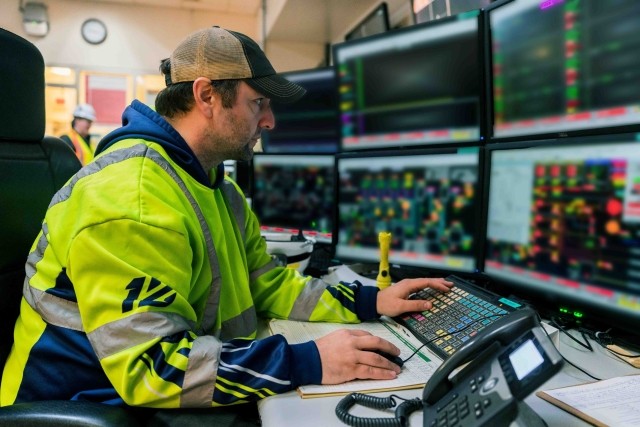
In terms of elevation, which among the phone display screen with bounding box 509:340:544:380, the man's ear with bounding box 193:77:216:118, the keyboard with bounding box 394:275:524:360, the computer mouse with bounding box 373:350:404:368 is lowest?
the computer mouse with bounding box 373:350:404:368

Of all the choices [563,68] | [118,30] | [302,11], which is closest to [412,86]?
[563,68]

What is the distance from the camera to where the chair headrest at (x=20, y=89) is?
92cm

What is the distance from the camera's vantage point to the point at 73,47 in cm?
492

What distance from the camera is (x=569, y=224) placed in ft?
3.10

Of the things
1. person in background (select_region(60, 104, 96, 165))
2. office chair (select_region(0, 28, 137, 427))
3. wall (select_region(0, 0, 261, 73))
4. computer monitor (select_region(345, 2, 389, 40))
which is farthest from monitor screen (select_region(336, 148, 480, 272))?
wall (select_region(0, 0, 261, 73))

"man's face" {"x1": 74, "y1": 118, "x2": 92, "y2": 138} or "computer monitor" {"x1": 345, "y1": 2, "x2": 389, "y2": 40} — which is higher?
"computer monitor" {"x1": 345, "y1": 2, "x2": 389, "y2": 40}

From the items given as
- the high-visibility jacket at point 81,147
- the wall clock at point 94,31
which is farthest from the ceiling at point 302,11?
the high-visibility jacket at point 81,147

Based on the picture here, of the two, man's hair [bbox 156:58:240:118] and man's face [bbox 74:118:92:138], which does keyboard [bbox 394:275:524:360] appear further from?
man's face [bbox 74:118:92:138]

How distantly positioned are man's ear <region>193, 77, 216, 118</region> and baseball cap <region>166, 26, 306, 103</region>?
15 mm

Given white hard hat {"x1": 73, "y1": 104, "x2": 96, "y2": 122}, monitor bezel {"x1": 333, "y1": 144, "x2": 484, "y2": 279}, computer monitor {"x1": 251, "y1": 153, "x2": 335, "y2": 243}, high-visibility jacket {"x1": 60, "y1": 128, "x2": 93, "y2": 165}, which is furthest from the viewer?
white hard hat {"x1": 73, "y1": 104, "x2": 96, "y2": 122}

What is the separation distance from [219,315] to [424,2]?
1959 millimetres

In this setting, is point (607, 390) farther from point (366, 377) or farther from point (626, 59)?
point (626, 59)

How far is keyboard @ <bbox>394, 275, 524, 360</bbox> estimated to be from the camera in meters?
0.84

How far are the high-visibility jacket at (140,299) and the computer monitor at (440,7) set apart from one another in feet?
4.02
